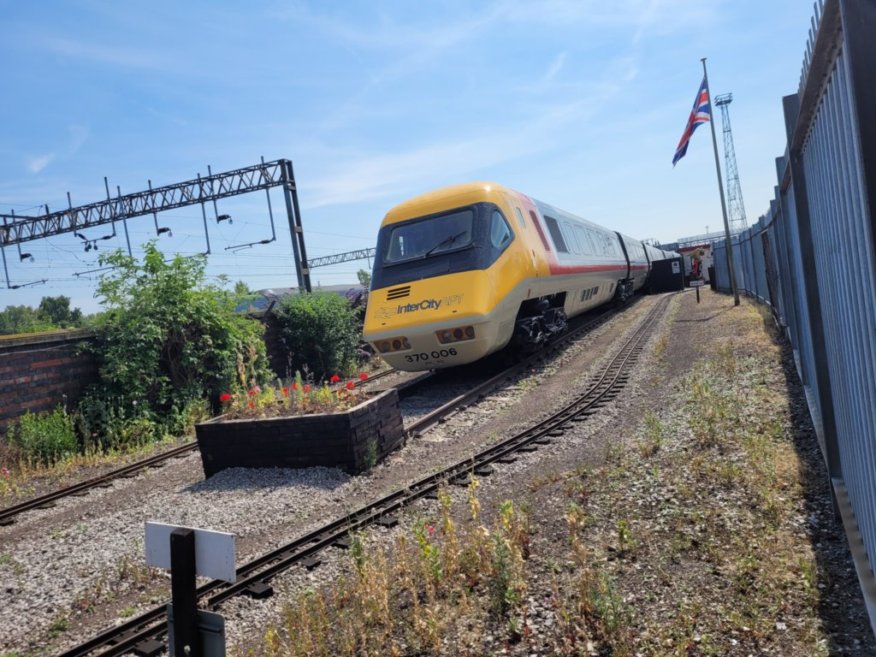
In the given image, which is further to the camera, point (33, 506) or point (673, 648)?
point (33, 506)

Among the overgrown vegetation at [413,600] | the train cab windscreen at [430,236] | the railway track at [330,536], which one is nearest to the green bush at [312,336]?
the train cab windscreen at [430,236]

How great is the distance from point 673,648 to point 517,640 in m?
0.74

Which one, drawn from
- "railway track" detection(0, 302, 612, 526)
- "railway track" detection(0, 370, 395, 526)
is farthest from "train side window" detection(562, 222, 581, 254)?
"railway track" detection(0, 370, 395, 526)

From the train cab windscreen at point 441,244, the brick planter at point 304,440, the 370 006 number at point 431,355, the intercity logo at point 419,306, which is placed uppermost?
the train cab windscreen at point 441,244

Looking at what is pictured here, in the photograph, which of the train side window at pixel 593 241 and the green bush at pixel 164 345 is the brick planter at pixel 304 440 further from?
the train side window at pixel 593 241

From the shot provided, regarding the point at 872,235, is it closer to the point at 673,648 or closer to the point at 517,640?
the point at 673,648

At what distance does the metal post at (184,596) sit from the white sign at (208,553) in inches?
1.3

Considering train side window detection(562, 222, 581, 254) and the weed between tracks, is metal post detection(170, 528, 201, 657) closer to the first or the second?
the weed between tracks

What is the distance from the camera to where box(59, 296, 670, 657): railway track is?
374cm

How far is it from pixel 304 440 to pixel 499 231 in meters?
5.18

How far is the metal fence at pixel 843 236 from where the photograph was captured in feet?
5.87

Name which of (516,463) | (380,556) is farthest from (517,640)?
(516,463)

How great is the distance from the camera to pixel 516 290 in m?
10.5

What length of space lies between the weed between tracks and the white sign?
34.6 inches
